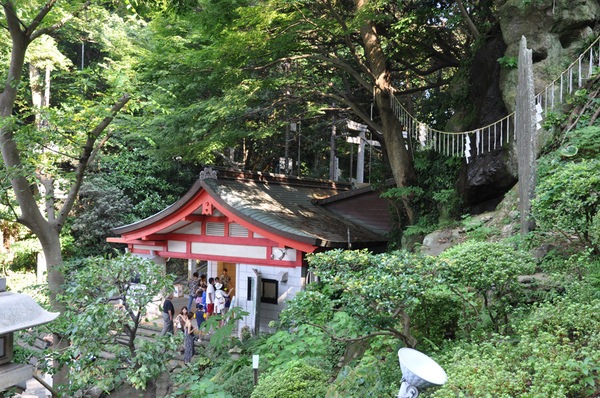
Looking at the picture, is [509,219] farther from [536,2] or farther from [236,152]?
[236,152]

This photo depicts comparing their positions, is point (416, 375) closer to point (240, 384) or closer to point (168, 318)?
point (240, 384)

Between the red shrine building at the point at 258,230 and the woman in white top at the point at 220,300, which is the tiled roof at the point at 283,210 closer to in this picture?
the red shrine building at the point at 258,230

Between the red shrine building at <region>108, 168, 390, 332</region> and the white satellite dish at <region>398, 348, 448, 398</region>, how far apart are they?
6987 millimetres

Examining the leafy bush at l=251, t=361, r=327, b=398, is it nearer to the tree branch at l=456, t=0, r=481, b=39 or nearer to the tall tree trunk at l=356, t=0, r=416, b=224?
the tall tree trunk at l=356, t=0, r=416, b=224

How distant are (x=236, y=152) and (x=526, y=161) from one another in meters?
21.4

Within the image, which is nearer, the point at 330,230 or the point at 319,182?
the point at 330,230

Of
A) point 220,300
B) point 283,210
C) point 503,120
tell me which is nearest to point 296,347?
point 220,300

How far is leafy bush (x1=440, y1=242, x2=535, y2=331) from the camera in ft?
16.8

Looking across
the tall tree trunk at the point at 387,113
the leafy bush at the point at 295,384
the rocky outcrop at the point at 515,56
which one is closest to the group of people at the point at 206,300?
the leafy bush at the point at 295,384

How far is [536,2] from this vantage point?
10.1 m

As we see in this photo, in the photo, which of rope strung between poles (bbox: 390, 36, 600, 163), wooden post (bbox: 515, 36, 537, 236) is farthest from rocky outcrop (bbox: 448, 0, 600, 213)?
wooden post (bbox: 515, 36, 537, 236)

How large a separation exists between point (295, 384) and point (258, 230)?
6153mm

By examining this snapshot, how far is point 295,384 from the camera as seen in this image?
6.24 m

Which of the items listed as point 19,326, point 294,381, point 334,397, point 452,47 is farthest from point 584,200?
point 452,47
